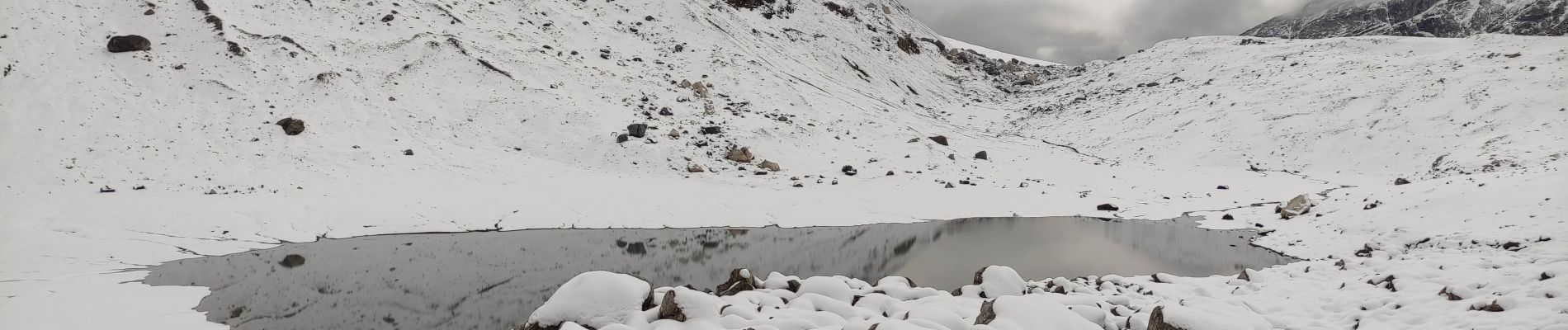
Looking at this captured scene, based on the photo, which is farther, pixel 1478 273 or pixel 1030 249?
pixel 1030 249

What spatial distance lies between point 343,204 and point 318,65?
55.4ft

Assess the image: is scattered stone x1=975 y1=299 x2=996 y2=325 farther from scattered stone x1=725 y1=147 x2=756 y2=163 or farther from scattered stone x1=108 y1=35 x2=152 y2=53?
scattered stone x1=108 y1=35 x2=152 y2=53

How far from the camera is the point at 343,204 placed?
21.5 metres

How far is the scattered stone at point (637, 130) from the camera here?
3416 centimetres

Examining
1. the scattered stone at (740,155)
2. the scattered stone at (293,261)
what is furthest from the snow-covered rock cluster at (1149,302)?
the scattered stone at (740,155)

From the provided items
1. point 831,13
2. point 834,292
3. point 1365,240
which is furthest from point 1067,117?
point 834,292

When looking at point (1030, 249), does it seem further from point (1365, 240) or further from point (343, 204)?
point (343, 204)

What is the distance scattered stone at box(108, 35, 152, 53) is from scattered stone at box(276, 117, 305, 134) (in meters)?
9.33

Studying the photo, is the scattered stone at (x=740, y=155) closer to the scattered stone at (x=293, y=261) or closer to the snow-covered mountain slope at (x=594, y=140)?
the snow-covered mountain slope at (x=594, y=140)

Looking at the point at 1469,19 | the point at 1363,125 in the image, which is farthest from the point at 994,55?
the point at 1469,19

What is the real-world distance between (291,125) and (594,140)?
1302cm

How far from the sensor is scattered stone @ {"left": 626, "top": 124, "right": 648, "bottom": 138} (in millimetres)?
34156

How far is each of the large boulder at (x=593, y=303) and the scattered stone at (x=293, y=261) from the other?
10.4 metres

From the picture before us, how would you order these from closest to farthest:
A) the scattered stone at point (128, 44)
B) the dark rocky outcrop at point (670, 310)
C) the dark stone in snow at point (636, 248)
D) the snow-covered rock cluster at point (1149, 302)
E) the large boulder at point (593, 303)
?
the snow-covered rock cluster at point (1149, 302)
the large boulder at point (593, 303)
the dark rocky outcrop at point (670, 310)
the dark stone in snow at point (636, 248)
the scattered stone at point (128, 44)
